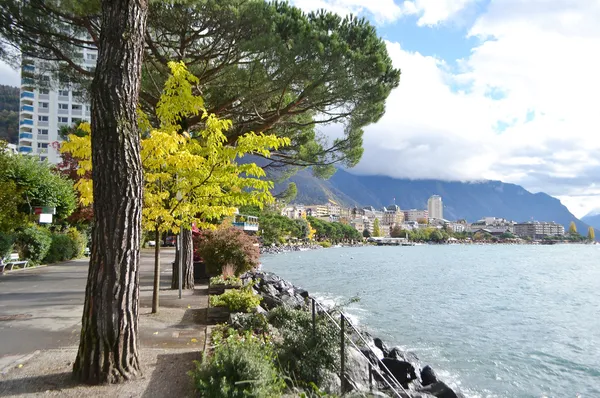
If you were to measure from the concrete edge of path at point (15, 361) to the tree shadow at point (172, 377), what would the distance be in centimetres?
161

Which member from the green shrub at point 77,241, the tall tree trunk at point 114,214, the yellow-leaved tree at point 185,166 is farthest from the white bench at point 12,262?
the tall tree trunk at point 114,214

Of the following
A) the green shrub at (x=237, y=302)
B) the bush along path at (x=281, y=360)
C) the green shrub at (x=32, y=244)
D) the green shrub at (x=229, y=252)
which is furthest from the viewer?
the green shrub at (x=32, y=244)

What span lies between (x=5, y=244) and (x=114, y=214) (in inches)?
647

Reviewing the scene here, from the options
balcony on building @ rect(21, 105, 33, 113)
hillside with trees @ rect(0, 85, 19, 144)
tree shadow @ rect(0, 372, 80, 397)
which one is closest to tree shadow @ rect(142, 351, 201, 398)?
tree shadow @ rect(0, 372, 80, 397)

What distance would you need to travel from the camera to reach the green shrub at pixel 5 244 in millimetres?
17156

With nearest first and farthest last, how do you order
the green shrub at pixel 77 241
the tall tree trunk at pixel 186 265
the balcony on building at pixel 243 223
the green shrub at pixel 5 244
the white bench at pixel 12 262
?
the tall tree trunk at pixel 186 265, the green shrub at pixel 5 244, the white bench at pixel 12 262, the green shrub at pixel 77 241, the balcony on building at pixel 243 223

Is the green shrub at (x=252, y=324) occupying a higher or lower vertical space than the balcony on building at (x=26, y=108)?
lower

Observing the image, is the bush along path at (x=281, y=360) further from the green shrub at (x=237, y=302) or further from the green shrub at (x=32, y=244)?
the green shrub at (x=32, y=244)

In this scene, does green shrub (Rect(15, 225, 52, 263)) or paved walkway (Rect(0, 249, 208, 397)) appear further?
green shrub (Rect(15, 225, 52, 263))

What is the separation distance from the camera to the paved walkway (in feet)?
14.0

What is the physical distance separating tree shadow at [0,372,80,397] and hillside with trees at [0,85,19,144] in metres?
88.0

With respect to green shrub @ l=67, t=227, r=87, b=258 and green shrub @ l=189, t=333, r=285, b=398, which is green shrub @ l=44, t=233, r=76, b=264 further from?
green shrub @ l=189, t=333, r=285, b=398

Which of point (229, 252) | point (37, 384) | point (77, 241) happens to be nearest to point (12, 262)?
point (77, 241)

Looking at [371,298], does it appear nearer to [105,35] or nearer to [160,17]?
[160,17]
